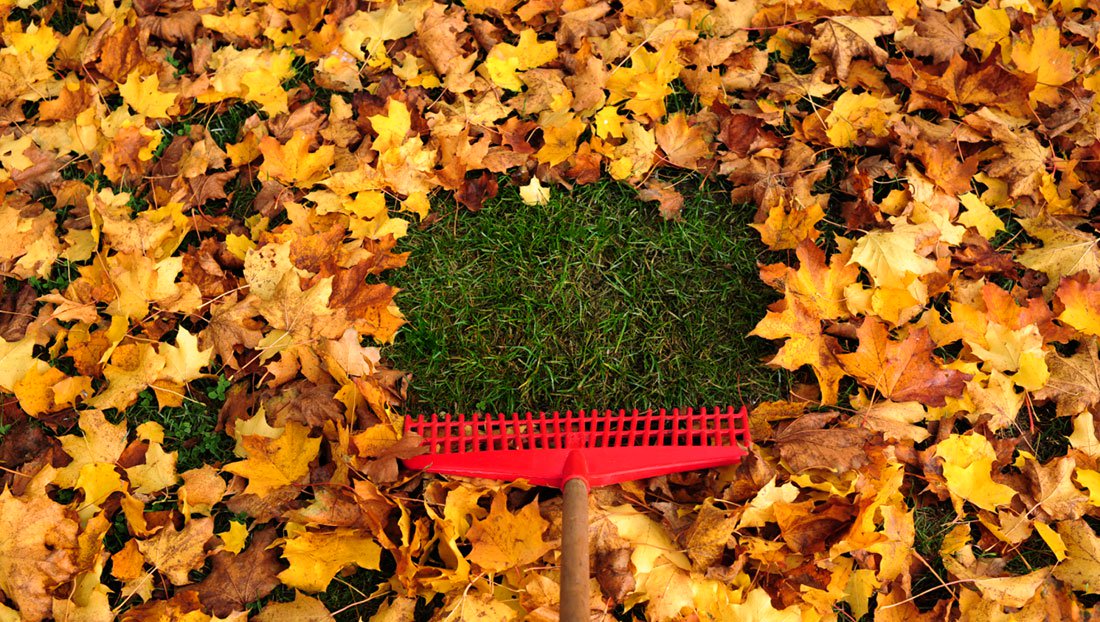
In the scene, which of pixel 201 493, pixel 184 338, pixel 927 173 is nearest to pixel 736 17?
pixel 927 173

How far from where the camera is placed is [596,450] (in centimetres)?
214

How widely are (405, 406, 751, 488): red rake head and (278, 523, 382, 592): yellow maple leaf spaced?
23 cm

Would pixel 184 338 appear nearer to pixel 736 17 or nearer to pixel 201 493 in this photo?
pixel 201 493

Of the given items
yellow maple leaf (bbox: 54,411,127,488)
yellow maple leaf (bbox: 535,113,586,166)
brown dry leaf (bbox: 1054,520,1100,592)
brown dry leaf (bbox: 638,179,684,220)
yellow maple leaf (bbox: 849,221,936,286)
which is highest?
yellow maple leaf (bbox: 535,113,586,166)

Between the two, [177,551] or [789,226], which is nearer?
[177,551]

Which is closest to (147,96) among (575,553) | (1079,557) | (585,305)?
(585,305)

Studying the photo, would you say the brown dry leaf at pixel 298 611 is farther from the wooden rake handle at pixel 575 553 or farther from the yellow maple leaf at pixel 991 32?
the yellow maple leaf at pixel 991 32

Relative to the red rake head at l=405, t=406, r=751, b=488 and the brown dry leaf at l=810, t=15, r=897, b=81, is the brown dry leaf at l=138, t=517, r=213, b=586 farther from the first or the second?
the brown dry leaf at l=810, t=15, r=897, b=81

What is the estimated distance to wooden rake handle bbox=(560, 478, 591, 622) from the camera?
1776 millimetres

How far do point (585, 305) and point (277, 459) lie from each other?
3.22ft

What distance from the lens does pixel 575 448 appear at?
2139mm

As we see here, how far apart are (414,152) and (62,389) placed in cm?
121

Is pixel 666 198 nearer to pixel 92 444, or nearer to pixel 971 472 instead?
pixel 971 472

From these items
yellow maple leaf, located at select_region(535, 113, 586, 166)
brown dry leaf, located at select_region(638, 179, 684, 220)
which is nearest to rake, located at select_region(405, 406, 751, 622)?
brown dry leaf, located at select_region(638, 179, 684, 220)
